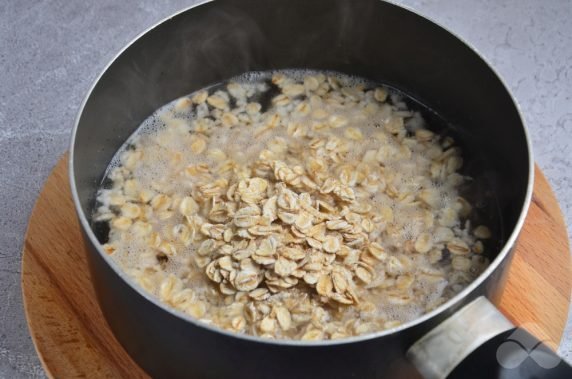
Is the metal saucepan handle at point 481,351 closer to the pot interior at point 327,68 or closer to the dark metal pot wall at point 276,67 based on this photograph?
the dark metal pot wall at point 276,67

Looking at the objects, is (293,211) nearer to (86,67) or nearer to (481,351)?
(481,351)

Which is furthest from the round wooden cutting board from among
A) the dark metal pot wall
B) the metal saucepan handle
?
the metal saucepan handle

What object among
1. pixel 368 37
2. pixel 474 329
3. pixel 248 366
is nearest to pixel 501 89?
pixel 368 37

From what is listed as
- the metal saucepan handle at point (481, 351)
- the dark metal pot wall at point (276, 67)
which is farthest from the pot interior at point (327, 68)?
the metal saucepan handle at point (481, 351)

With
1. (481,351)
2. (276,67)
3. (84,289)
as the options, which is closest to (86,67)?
(276,67)

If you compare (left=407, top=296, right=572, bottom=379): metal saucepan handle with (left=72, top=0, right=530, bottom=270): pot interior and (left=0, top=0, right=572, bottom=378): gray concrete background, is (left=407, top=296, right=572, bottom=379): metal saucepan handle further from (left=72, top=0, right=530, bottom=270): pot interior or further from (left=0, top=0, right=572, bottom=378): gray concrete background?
(left=0, top=0, right=572, bottom=378): gray concrete background

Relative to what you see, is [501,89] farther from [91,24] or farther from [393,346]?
[91,24]
